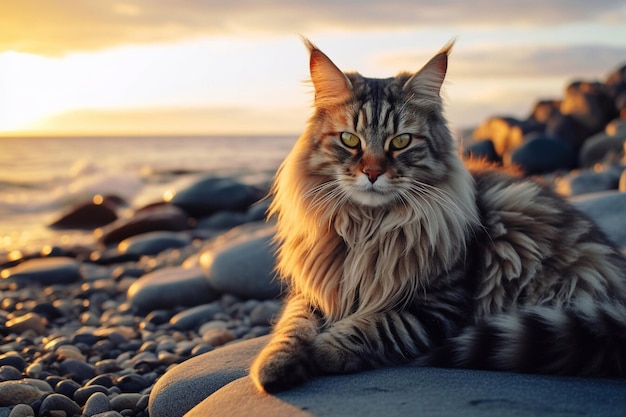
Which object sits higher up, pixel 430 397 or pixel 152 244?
pixel 430 397

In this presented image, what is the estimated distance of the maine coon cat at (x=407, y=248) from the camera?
2682 millimetres

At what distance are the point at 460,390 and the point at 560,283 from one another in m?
0.91

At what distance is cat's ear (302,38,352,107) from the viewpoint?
10.3 ft

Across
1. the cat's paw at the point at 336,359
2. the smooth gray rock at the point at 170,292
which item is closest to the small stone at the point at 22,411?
the cat's paw at the point at 336,359

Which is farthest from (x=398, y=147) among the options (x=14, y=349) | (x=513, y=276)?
(x=14, y=349)

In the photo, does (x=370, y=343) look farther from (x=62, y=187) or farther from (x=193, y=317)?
(x=62, y=187)

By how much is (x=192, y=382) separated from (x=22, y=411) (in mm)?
811

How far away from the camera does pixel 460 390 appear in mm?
2334

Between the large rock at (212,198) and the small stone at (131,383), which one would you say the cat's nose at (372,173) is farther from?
the large rock at (212,198)

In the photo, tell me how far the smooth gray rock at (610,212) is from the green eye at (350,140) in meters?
2.63

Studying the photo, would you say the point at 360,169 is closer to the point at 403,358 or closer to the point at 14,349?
the point at 403,358

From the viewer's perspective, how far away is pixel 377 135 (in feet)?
9.78

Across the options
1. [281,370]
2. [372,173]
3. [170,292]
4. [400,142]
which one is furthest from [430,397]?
[170,292]

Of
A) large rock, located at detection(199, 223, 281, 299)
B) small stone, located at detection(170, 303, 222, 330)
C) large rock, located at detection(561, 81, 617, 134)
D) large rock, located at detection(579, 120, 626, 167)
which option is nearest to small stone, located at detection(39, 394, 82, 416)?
small stone, located at detection(170, 303, 222, 330)
